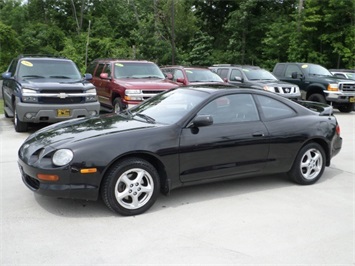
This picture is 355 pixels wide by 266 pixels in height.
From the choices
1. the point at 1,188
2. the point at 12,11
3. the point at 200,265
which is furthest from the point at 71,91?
the point at 12,11

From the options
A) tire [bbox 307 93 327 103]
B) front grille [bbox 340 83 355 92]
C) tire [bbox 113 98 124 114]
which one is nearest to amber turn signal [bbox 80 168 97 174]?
tire [bbox 113 98 124 114]

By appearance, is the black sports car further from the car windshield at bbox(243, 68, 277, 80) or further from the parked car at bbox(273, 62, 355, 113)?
the parked car at bbox(273, 62, 355, 113)

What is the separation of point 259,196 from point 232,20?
30.2 metres

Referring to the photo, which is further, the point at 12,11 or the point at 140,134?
the point at 12,11

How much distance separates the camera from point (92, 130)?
4.63m

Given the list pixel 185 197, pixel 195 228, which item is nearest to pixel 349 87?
pixel 185 197

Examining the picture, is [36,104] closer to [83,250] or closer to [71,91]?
[71,91]

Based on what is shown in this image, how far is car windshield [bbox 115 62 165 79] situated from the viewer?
37.7ft

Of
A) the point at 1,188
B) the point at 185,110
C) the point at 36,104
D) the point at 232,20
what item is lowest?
the point at 1,188

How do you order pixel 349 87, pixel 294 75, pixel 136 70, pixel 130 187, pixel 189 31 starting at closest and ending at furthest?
pixel 130 187, pixel 136 70, pixel 349 87, pixel 294 75, pixel 189 31

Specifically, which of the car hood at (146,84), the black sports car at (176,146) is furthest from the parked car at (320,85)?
the black sports car at (176,146)

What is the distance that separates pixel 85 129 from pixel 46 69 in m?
5.78

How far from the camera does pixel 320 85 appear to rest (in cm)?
1461

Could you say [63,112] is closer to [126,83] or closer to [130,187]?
→ [126,83]
